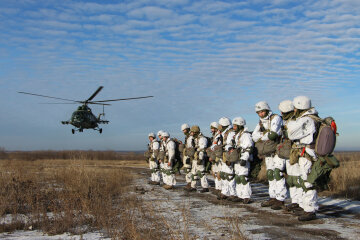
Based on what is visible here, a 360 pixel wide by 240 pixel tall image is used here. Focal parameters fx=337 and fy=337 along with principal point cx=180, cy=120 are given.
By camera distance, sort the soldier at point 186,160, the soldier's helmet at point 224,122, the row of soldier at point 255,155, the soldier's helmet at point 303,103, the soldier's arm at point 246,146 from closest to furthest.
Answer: the row of soldier at point 255,155 → the soldier's helmet at point 303,103 → the soldier's arm at point 246,146 → the soldier's helmet at point 224,122 → the soldier at point 186,160

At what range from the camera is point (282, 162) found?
816 cm

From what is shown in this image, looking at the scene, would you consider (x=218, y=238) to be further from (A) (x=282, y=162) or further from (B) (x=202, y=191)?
(B) (x=202, y=191)

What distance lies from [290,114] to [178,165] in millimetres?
6330

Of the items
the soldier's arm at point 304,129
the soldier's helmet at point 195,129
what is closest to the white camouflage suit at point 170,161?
the soldier's helmet at point 195,129

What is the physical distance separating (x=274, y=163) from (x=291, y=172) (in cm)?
95

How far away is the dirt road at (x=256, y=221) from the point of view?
5.54m

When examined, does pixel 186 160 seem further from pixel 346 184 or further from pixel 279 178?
pixel 346 184

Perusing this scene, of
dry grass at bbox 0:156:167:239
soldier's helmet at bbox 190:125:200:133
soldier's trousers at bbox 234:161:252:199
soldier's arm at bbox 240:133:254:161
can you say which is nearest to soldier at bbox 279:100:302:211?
soldier's arm at bbox 240:133:254:161

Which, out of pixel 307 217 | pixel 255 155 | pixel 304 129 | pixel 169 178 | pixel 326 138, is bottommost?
pixel 307 217

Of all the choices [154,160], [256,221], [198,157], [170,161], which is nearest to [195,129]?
[198,157]

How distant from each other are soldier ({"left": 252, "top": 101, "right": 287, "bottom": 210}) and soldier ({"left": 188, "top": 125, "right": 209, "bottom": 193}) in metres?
3.56

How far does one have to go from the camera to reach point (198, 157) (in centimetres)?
1208

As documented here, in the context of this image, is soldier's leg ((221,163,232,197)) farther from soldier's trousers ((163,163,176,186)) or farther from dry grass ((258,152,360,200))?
soldier's trousers ((163,163,176,186))

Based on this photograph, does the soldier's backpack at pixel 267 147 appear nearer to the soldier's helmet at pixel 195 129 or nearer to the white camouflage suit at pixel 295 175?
the white camouflage suit at pixel 295 175
